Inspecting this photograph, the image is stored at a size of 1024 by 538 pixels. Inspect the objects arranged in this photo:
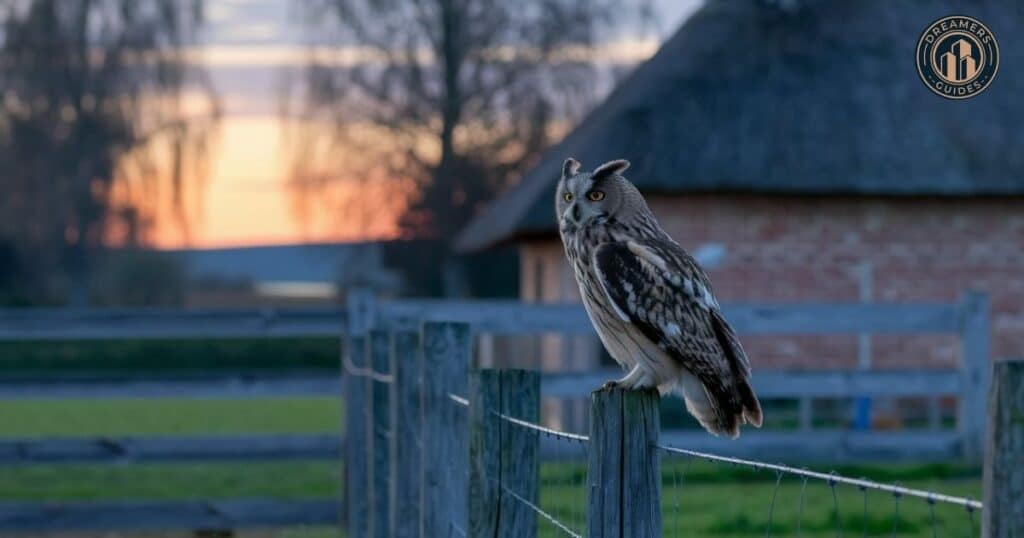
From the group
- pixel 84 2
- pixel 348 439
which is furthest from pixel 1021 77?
pixel 84 2

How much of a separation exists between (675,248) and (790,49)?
16.7 m

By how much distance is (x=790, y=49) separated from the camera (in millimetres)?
21094

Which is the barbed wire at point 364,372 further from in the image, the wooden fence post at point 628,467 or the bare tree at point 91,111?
the bare tree at point 91,111

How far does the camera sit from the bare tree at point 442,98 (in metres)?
37.8

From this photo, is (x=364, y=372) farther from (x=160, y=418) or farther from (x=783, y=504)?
(x=160, y=418)

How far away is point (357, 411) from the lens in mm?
8656

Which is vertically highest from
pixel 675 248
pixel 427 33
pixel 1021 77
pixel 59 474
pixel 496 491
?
pixel 427 33

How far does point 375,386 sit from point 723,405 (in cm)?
298

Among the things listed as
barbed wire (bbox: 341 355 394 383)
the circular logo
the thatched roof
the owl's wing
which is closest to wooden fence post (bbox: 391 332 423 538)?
barbed wire (bbox: 341 355 394 383)

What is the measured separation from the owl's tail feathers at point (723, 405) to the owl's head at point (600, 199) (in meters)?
0.60

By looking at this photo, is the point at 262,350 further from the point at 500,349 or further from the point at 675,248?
the point at 675,248

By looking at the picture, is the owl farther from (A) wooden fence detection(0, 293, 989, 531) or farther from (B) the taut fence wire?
(A) wooden fence detection(0, 293, 989, 531)

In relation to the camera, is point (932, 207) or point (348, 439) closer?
point (348, 439)

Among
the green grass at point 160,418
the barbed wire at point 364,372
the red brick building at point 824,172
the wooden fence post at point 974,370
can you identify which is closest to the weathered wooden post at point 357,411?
the barbed wire at point 364,372
